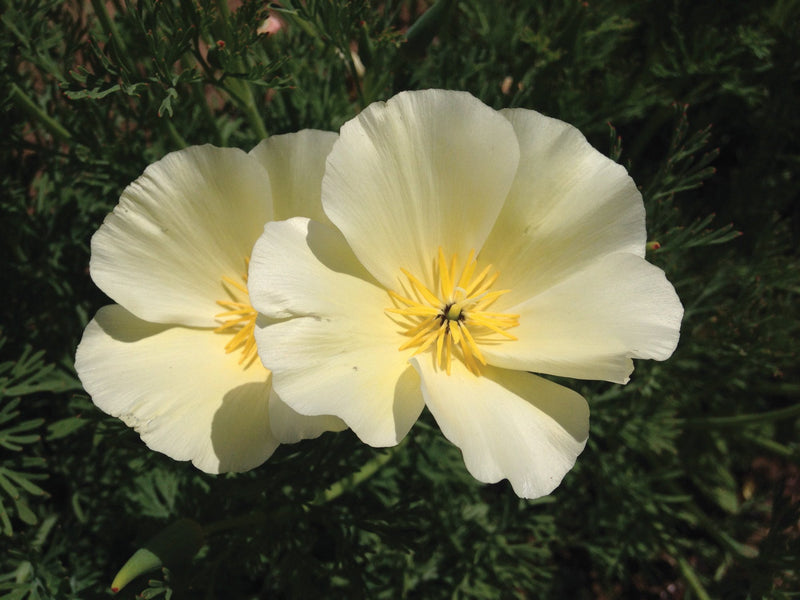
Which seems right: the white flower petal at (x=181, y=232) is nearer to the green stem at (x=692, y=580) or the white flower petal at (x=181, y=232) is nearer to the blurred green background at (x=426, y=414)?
the blurred green background at (x=426, y=414)

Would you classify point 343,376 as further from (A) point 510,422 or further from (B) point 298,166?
(B) point 298,166

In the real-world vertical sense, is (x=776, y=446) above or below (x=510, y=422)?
below

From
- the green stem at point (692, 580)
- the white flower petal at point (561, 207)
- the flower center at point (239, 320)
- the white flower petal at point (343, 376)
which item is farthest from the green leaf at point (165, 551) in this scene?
the green stem at point (692, 580)

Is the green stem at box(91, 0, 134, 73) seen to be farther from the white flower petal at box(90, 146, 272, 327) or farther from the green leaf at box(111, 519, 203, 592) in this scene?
the green leaf at box(111, 519, 203, 592)

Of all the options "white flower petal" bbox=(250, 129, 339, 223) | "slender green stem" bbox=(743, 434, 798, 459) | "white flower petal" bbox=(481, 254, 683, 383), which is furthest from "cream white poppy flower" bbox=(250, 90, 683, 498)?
"slender green stem" bbox=(743, 434, 798, 459)

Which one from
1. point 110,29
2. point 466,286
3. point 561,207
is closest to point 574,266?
point 561,207
